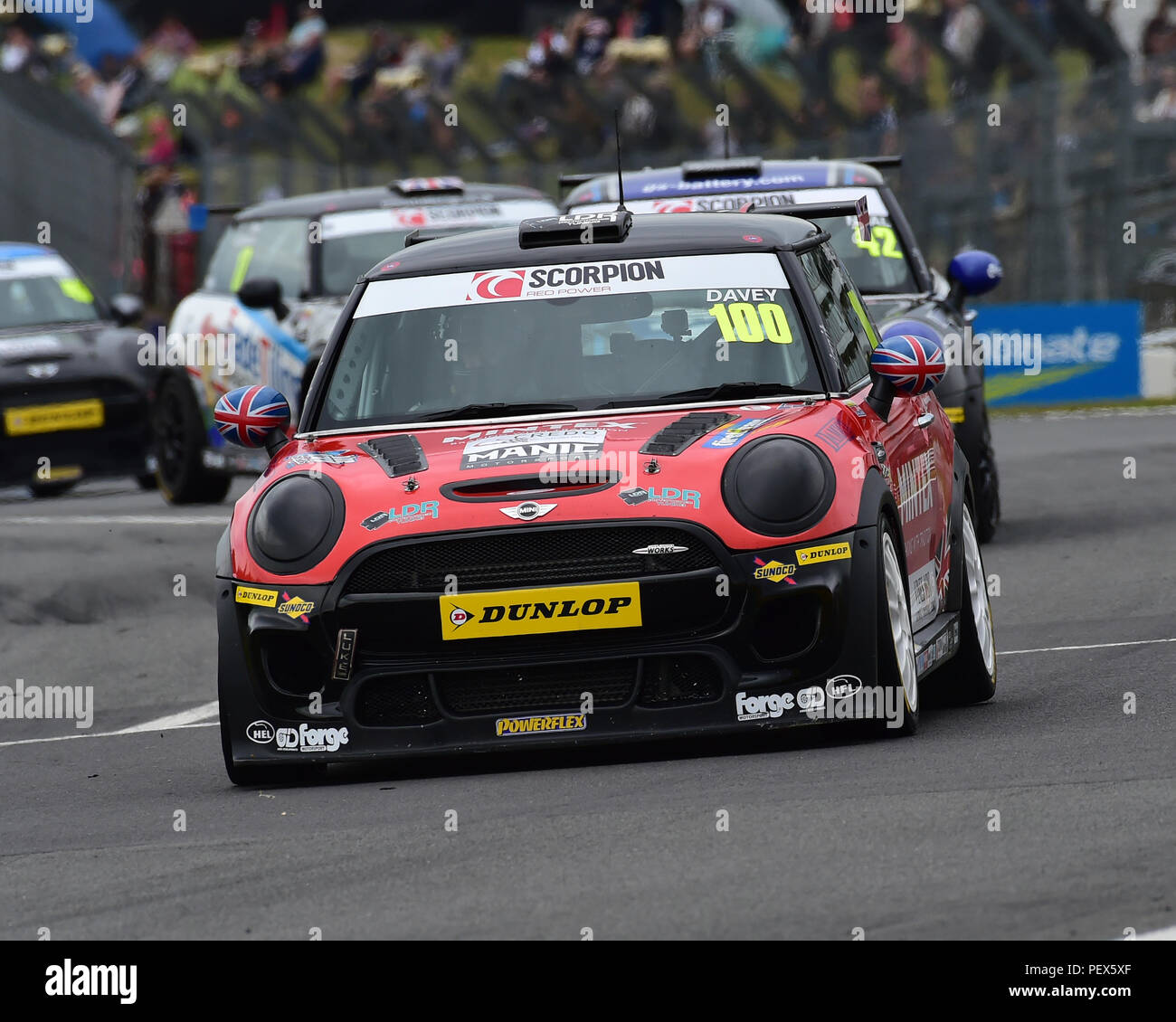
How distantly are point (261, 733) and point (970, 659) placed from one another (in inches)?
94.2

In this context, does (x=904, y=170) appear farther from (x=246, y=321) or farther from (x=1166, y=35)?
(x=246, y=321)

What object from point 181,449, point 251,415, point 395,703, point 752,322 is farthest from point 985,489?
point 181,449

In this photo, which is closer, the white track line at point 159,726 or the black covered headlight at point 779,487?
the black covered headlight at point 779,487

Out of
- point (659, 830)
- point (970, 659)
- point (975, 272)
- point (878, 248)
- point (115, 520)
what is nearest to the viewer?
point (659, 830)

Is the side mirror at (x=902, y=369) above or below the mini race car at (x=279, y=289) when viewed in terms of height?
above

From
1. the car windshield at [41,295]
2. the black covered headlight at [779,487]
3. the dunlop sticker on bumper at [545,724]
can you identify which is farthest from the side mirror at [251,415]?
the car windshield at [41,295]

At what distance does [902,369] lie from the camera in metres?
7.51

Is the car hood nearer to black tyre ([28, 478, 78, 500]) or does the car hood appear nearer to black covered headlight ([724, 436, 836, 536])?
black covered headlight ([724, 436, 836, 536])

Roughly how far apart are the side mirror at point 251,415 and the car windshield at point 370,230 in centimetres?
744

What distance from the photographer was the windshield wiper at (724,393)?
7.50 meters

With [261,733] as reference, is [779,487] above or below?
above

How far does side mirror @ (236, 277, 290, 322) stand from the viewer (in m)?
14.6

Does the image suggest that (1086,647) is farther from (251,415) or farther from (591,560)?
(251,415)

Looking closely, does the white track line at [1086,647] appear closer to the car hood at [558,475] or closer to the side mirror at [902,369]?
the side mirror at [902,369]
